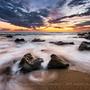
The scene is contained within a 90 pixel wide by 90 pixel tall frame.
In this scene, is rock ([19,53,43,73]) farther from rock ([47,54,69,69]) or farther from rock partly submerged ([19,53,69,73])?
rock ([47,54,69,69])

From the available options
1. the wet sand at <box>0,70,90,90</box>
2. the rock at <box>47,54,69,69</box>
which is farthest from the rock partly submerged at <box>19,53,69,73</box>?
the wet sand at <box>0,70,90,90</box>

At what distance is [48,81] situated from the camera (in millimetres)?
7523

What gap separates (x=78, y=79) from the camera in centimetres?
765

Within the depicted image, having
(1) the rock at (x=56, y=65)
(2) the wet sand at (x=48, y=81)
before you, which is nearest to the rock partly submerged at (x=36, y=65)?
(1) the rock at (x=56, y=65)

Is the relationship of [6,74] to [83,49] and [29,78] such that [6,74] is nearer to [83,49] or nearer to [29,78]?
[29,78]

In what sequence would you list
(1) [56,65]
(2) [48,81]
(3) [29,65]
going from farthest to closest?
(1) [56,65] → (3) [29,65] → (2) [48,81]

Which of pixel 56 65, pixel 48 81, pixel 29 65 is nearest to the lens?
pixel 48 81

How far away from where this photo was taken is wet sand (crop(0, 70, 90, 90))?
22.7ft

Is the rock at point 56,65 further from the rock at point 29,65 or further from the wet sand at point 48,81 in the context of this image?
the rock at point 29,65

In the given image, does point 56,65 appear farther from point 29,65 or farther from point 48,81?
point 48,81

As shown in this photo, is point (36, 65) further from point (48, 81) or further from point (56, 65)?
point (48, 81)

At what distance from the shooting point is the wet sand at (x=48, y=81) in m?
6.92

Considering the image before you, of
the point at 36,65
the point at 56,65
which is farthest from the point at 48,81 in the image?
the point at 36,65

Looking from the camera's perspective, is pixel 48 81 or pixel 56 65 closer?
pixel 48 81
